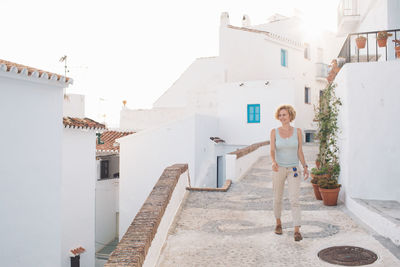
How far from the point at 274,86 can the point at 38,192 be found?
15.2m

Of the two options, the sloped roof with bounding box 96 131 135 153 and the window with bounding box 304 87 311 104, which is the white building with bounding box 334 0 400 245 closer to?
the sloped roof with bounding box 96 131 135 153

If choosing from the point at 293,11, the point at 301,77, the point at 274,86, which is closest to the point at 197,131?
the point at 274,86

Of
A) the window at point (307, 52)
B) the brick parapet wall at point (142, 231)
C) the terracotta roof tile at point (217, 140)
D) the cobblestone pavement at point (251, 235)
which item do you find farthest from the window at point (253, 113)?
the brick parapet wall at point (142, 231)

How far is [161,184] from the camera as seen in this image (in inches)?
257

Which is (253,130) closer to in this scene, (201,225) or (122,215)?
(122,215)

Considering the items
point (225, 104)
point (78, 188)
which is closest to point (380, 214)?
point (78, 188)

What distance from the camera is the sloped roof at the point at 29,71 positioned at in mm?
7758

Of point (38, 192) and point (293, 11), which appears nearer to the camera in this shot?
point (38, 192)

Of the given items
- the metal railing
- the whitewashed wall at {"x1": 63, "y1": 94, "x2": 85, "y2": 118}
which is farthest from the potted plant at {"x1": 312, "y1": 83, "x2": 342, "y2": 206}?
the metal railing

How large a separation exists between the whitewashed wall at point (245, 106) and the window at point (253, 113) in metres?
0.19

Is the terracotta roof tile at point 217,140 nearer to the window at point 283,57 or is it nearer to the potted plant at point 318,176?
the window at point 283,57

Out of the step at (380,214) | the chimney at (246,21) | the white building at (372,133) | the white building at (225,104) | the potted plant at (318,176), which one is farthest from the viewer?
the chimney at (246,21)

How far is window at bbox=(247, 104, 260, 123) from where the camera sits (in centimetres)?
2077

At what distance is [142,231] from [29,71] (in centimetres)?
584
